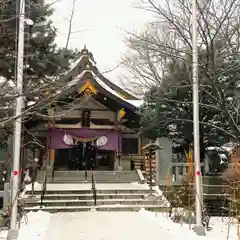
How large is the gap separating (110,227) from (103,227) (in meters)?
0.19

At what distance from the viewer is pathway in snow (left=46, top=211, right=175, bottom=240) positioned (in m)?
9.02

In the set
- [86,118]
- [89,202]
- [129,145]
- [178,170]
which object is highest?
[86,118]

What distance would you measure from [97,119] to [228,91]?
10.4m

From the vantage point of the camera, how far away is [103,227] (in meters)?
10.1

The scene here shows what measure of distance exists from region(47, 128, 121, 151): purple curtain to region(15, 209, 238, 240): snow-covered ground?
863 cm

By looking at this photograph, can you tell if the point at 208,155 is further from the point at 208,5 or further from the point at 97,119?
the point at 208,5

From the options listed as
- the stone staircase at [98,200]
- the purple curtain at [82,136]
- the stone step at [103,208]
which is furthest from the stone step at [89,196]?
the purple curtain at [82,136]

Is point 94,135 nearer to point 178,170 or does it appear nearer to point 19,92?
point 178,170

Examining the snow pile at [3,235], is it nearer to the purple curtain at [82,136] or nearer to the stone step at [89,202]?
the stone step at [89,202]

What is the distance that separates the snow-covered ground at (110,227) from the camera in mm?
8984

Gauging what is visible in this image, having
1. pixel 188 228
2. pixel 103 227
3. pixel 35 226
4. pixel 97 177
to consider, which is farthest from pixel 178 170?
pixel 35 226

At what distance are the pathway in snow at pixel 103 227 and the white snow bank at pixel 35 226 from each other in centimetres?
15

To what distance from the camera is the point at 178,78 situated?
14.3 meters

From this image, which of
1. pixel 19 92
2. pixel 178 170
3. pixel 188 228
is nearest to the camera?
pixel 19 92
